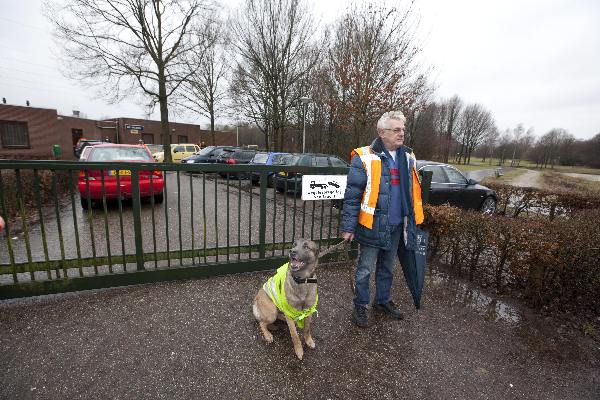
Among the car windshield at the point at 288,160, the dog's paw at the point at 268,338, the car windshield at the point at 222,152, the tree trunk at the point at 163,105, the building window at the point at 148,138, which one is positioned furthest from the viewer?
the building window at the point at 148,138

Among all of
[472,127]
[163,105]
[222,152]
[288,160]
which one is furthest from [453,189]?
[472,127]

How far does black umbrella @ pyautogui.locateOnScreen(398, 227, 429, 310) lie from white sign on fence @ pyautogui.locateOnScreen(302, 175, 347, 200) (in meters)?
1.33

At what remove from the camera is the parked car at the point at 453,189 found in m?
8.06

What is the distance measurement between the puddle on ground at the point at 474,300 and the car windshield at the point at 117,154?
24.8 ft

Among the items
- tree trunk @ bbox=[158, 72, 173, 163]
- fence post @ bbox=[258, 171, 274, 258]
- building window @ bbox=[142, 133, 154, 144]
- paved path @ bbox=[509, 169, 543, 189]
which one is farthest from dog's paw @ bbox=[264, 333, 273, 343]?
building window @ bbox=[142, 133, 154, 144]

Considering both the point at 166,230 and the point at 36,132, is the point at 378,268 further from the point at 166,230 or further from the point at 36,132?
the point at 36,132

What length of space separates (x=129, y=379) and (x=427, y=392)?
2.30m

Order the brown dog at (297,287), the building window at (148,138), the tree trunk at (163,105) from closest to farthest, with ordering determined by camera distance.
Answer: the brown dog at (297,287)
the tree trunk at (163,105)
the building window at (148,138)

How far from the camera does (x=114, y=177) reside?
673cm

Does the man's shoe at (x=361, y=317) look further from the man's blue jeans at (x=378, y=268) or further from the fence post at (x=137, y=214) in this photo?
the fence post at (x=137, y=214)

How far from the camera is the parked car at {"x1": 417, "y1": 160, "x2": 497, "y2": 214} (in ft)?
26.5

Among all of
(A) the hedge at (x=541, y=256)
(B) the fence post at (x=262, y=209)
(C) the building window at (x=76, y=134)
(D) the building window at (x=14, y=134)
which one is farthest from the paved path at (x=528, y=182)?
(C) the building window at (x=76, y=134)

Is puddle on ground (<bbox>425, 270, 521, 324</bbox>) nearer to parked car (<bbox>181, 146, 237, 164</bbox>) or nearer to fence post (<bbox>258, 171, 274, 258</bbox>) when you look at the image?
fence post (<bbox>258, 171, 274, 258</bbox>)

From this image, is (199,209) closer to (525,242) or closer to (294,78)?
(525,242)
